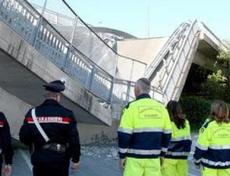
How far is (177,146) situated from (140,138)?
4.20 feet

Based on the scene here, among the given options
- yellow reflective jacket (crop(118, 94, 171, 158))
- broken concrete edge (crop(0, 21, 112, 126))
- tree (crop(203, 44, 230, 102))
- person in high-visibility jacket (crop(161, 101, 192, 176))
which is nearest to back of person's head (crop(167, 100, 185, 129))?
person in high-visibility jacket (crop(161, 101, 192, 176))

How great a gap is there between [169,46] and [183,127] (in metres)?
13.4

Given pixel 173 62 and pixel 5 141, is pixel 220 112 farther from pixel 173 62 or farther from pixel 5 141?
pixel 173 62

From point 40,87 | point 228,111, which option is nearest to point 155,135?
point 228,111

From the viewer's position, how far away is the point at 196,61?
2627cm

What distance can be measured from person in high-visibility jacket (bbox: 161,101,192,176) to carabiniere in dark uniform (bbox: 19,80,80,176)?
5.72 ft

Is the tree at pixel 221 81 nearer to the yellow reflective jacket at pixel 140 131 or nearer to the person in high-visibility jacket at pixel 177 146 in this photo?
the person in high-visibility jacket at pixel 177 146

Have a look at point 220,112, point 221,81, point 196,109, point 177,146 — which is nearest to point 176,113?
point 177,146

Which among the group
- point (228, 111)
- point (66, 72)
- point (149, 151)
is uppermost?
point (66, 72)

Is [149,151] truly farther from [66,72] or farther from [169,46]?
[169,46]

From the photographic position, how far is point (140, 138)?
19.2 ft

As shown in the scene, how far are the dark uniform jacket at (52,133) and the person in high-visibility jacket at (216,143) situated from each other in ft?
5.65

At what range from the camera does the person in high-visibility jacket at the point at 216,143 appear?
6.23 metres

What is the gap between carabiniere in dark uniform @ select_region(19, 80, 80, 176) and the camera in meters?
5.55
